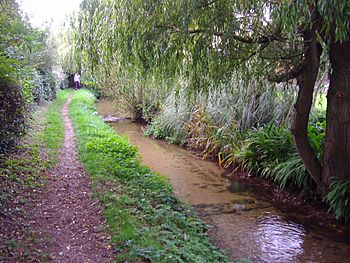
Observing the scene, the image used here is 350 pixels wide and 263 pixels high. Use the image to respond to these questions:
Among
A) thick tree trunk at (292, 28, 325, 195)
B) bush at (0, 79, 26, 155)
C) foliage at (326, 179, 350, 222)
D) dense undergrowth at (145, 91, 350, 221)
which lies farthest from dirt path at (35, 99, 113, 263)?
foliage at (326, 179, 350, 222)

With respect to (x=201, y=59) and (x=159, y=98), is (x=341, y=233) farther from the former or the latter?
(x=159, y=98)

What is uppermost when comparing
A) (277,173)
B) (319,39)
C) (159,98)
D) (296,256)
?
(319,39)

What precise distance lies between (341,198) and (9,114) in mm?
6111

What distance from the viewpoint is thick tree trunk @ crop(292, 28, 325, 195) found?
16.9 feet

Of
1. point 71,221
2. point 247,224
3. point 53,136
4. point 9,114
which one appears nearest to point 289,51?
point 247,224

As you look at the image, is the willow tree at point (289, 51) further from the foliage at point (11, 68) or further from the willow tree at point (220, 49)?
the foliage at point (11, 68)

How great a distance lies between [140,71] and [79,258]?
320cm

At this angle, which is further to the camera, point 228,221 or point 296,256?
point 228,221

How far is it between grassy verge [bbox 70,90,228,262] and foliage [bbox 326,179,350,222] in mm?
2114

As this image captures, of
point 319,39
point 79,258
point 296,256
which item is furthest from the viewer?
point 319,39

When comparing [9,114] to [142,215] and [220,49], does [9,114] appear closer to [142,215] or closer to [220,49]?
[142,215]

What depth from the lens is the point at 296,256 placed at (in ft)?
16.2

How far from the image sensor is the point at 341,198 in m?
5.74

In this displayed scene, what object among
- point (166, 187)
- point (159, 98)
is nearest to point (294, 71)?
point (166, 187)
